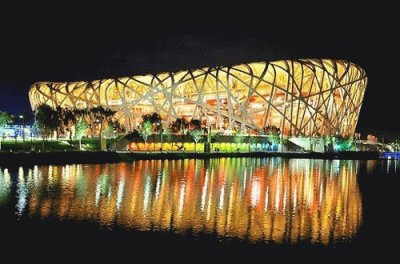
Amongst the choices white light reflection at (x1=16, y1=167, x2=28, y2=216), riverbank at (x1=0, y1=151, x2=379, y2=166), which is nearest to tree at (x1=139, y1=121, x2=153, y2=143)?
riverbank at (x1=0, y1=151, x2=379, y2=166)

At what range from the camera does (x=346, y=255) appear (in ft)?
42.1

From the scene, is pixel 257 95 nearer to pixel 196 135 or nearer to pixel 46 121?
pixel 196 135

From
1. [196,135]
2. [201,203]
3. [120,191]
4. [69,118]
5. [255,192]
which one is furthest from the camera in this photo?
[196,135]

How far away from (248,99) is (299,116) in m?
9.53

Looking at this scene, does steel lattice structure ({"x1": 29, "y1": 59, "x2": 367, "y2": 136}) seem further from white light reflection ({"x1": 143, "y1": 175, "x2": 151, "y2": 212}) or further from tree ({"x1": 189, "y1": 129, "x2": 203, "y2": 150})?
white light reflection ({"x1": 143, "y1": 175, "x2": 151, "y2": 212})

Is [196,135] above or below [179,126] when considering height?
below

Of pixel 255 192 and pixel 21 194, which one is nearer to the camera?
pixel 21 194

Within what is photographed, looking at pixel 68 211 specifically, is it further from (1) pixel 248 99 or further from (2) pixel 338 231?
(1) pixel 248 99

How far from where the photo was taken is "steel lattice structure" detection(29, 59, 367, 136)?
90.4 meters

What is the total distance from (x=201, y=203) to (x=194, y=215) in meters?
2.93

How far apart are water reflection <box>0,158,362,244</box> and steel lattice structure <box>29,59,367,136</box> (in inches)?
2378

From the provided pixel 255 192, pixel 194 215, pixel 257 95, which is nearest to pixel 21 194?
pixel 194 215

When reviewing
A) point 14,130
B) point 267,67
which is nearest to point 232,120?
point 267,67

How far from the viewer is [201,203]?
66.8 ft
